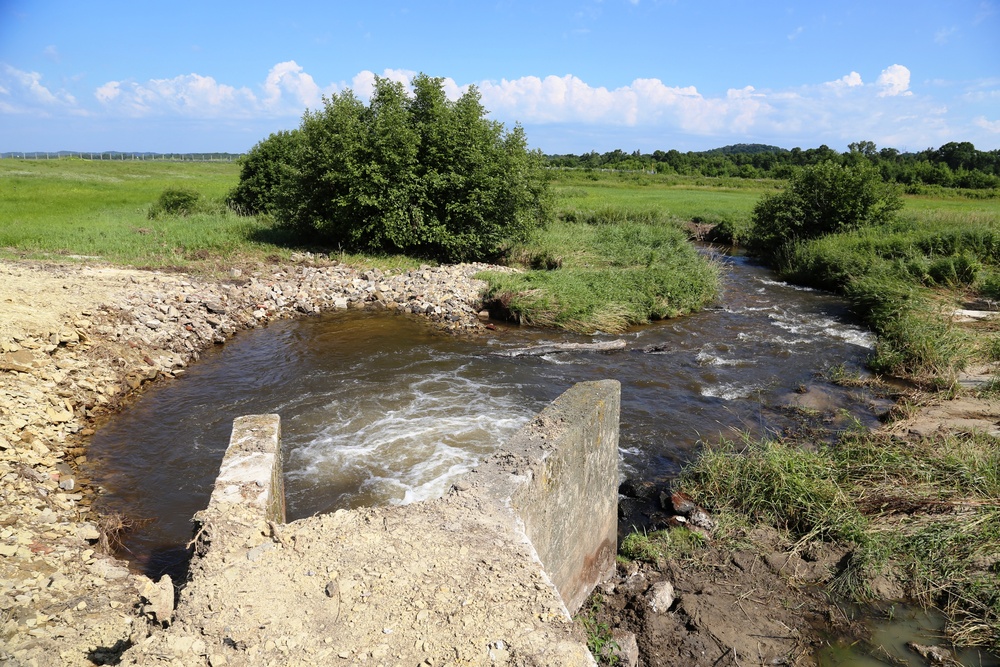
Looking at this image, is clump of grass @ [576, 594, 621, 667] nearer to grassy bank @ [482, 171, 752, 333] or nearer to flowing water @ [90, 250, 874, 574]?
flowing water @ [90, 250, 874, 574]

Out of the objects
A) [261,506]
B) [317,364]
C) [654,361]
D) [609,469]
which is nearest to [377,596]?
[261,506]

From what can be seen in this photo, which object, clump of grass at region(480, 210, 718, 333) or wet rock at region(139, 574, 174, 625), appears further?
clump of grass at region(480, 210, 718, 333)

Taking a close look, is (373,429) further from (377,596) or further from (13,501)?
(377,596)

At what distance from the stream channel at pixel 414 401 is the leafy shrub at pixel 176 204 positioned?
14.8m

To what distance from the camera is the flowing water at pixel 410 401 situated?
305 inches

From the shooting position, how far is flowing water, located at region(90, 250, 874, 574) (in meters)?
7.75

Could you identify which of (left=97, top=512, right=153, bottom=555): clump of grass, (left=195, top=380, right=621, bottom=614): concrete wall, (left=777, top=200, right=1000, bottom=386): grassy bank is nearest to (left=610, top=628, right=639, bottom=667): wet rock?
(left=195, top=380, right=621, bottom=614): concrete wall

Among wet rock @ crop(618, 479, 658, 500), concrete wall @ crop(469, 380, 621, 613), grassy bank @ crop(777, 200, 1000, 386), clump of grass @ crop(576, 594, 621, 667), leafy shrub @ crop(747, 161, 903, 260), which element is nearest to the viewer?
concrete wall @ crop(469, 380, 621, 613)

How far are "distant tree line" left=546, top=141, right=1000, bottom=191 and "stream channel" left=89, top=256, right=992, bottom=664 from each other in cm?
1624

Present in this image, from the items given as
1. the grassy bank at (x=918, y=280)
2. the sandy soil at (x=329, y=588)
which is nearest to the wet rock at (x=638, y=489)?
the sandy soil at (x=329, y=588)

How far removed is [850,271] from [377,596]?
19638 millimetres

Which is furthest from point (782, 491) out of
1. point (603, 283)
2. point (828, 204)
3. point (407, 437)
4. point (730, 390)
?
point (828, 204)

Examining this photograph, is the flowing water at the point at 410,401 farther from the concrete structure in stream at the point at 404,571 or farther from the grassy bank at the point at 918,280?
the concrete structure in stream at the point at 404,571

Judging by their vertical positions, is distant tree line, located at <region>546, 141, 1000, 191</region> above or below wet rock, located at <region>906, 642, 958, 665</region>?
above
